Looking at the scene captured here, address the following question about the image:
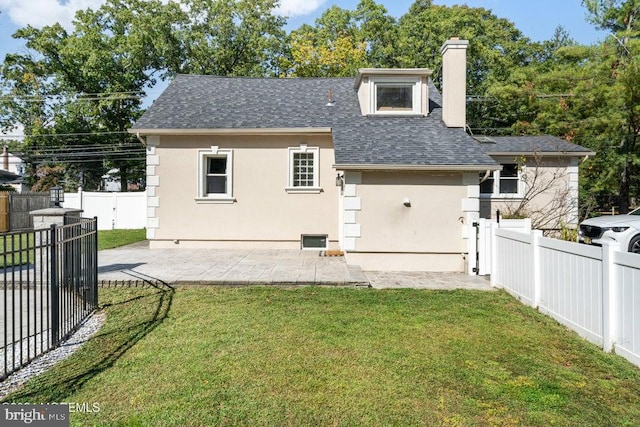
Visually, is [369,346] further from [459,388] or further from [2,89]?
[2,89]

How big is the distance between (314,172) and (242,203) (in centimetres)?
238

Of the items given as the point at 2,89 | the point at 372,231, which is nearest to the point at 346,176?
the point at 372,231

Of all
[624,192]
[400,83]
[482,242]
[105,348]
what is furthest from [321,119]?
[624,192]

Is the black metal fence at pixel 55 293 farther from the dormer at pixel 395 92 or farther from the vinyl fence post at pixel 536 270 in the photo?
the dormer at pixel 395 92

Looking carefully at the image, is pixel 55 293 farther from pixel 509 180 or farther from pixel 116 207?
pixel 116 207

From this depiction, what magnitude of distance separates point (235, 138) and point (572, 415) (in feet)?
36.0

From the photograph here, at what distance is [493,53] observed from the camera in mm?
26641

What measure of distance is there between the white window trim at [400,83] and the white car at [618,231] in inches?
225

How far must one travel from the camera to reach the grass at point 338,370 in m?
3.10

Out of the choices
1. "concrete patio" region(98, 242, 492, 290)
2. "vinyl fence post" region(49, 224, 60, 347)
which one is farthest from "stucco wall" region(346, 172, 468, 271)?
"vinyl fence post" region(49, 224, 60, 347)

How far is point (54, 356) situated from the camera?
4.39 meters

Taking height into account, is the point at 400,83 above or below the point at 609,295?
above

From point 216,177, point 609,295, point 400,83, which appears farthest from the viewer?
point 216,177

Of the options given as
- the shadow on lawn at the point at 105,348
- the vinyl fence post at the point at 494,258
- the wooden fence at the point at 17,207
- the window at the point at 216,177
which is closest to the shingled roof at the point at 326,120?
the window at the point at 216,177
